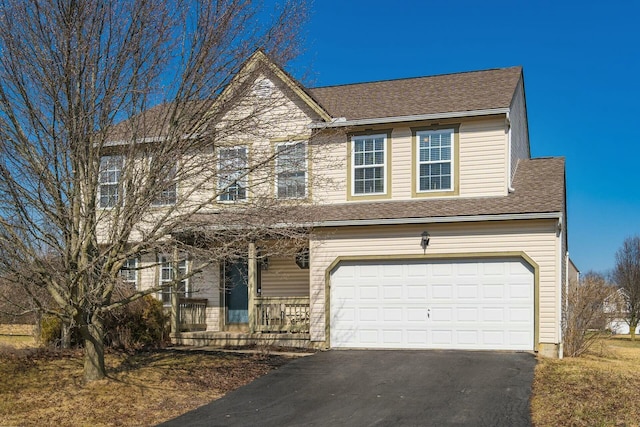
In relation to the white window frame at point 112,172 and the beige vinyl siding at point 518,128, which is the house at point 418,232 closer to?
the beige vinyl siding at point 518,128

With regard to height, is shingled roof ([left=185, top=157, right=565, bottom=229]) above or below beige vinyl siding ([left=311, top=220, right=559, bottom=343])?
above

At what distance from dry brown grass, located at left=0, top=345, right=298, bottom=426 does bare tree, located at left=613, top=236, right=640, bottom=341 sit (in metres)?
28.0

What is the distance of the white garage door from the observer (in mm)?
15695

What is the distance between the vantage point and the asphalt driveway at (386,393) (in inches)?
398

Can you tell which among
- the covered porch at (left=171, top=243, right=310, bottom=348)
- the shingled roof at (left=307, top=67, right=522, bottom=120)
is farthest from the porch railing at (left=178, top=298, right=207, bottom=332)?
the shingled roof at (left=307, top=67, right=522, bottom=120)

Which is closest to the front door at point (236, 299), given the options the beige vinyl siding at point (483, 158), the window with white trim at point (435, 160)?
the window with white trim at point (435, 160)

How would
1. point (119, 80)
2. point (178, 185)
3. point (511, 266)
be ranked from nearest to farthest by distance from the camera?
1. point (119, 80)
2. point (178, 185)
3. point (511, 266)

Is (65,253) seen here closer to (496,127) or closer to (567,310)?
(496,127)

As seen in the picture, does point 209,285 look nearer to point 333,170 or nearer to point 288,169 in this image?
point 333,170

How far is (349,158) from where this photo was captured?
17859 mm

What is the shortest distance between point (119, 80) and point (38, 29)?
4.96ft

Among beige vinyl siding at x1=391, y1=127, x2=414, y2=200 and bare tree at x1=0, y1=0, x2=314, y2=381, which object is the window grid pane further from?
bare tree at x1=0, y1=0, x2=314, y2=381

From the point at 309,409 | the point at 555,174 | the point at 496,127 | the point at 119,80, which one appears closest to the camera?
the point at 309,409

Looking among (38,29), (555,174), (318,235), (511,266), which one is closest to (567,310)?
(511,266)
